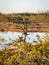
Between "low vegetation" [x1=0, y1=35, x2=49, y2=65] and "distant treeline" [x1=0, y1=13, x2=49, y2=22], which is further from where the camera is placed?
"distant treeline" [x1=0, y1=13, x2=49, y2=22]

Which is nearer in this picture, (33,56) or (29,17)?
(33,56)

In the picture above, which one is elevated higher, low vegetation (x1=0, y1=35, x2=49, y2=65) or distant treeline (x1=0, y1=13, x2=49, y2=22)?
low vegetation (x1=0, y1=35, x2=49, y2=65)

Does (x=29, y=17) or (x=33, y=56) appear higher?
(x=33, y=56)

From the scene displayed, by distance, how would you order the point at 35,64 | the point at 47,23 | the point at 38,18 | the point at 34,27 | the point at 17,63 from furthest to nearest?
the point at 38,18
the point at 47,23
the point at 34,27
the point at 17,63
the point at 35,64

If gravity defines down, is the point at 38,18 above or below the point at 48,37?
below

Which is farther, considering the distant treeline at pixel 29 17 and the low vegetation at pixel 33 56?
the distant treeline at pixel 29 17

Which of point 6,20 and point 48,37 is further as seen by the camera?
point 6,20

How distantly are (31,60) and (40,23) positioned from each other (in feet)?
48.4

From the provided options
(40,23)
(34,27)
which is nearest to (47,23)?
(40,23)

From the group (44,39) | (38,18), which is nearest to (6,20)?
(38,18)

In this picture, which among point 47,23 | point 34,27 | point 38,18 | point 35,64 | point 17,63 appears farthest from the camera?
point 38,18

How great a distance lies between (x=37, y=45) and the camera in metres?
6.30

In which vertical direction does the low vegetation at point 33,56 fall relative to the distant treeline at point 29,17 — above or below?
above

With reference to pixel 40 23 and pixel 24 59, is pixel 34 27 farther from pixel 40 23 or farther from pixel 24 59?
pixel 24 59
